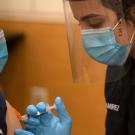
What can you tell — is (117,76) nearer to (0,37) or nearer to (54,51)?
(0,37)

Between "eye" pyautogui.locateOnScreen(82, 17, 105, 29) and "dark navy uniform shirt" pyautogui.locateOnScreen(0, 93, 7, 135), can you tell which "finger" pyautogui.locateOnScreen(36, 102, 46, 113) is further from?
"eye" pyautogui.locateOnScreen(82, 17, 105, 29)

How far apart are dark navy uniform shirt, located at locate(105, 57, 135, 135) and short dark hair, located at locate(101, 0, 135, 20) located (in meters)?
0.28

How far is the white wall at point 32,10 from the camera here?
2.88 meters

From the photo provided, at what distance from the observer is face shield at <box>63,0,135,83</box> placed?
1.57 meters

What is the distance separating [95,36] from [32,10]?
4.61ft

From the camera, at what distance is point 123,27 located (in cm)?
160

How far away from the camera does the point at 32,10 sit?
297 centimetres

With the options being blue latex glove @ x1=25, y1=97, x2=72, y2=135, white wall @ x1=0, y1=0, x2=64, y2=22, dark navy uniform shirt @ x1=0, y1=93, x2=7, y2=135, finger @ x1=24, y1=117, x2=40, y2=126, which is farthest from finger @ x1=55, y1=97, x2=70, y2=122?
white wall @ x1=0, y1=0, x2=64, y2=22

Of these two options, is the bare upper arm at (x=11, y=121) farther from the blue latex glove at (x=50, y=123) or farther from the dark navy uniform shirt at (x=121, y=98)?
the dark navy uniform shirt at (x=121, y=98)

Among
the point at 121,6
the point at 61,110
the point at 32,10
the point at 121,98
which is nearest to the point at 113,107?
the point at 121,98

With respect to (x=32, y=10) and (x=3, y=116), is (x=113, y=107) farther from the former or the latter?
(x=32, y=10)

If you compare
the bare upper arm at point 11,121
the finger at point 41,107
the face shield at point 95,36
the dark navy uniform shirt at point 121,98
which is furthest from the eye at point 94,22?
the bare upper arm at point 11,121

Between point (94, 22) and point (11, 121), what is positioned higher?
point (94, 22)

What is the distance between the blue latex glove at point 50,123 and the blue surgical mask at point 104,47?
252mm
